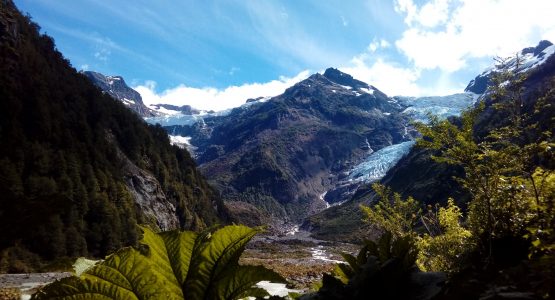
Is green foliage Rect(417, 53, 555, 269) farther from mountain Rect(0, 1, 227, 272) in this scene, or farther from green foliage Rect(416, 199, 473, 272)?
mountain Rect(0, 1, 227, 272)

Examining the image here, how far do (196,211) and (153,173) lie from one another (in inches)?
752

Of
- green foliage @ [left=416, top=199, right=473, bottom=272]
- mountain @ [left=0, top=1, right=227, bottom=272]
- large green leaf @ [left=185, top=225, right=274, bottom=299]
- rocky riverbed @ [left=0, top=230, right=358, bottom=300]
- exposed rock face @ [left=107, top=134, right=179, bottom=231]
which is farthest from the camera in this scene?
exposed rock face @ [left=107, top=134, right=179, bottom=231]

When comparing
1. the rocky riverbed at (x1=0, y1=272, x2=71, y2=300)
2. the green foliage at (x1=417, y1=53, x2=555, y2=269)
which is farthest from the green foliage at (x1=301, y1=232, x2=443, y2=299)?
the rocky riverbed at (x1=0, y1=272, x2=71, y2=300)

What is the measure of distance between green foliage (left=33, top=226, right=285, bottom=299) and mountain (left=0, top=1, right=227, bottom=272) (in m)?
36.2

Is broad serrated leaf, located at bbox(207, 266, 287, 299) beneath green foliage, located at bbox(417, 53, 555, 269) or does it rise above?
beneath

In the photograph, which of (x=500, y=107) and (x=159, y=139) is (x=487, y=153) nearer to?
(x=500, y=107)

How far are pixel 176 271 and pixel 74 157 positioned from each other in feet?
247

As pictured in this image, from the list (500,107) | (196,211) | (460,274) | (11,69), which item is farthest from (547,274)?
(196,211)

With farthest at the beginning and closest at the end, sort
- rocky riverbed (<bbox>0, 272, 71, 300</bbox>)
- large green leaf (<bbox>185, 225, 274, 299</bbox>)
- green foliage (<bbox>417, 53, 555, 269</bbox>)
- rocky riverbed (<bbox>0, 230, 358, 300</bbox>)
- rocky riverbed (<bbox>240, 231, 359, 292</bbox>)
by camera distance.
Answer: rocky riverbed (<bbox>240, 231, 359, 292</bbox>), rocky riverbed (<bbox>0, 230, 358, 300</bbox>), rocky riverbed (<bbox>0, 272, 71, 300</bbox>), green foliage (<bbox>417, 53, 555, 269</bbox>), large green leaf (<bbox>185, 225, 274, 299</bbox>)

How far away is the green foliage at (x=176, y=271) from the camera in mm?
1884

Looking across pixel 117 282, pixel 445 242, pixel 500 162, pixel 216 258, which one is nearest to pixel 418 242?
pixel 445 242

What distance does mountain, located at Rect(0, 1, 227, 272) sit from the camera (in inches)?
2233

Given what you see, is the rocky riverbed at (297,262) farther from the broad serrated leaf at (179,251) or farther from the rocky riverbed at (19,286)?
the rocky riverbed at (19,286)

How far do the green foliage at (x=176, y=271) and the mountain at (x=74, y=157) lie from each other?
119 feet
